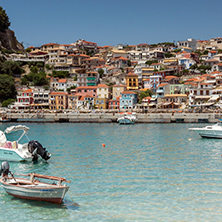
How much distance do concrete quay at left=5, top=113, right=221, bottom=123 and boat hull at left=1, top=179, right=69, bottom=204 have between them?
46.3 m

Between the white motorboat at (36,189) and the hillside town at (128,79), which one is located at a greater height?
the hillside town at (128,79)

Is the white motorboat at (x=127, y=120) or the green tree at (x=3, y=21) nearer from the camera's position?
the white motorboat at (x=127, y=120)

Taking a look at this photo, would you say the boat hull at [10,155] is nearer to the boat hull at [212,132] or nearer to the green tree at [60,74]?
the boat hull at [212,132]

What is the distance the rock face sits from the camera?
11475 centimetres

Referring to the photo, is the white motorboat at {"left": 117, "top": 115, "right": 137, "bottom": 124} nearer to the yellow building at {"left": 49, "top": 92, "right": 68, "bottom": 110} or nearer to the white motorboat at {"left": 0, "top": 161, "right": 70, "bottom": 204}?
the yellow building at {"left": 49, "top": 92, "right": 68, "bottom": 110}

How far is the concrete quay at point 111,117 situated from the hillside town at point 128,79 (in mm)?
8684

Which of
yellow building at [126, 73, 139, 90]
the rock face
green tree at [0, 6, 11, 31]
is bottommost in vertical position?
yellow building at [126, 73, 139, 90]

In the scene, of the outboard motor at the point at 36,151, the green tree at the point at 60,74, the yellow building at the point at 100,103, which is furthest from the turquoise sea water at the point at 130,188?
the green tree at the point at 60,74

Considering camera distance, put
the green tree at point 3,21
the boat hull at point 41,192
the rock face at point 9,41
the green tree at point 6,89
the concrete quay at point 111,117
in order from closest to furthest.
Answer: the boat hull at point 41,192 < the concrete quay at point 111,117 < the green tree at point 6,89 < the green tree at point 3,21 < the rock face at point 9,41

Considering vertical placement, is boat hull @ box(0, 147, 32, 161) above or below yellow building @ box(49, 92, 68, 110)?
below

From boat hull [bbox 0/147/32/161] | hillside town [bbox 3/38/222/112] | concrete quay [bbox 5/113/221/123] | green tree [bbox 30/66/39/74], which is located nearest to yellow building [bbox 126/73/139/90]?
hillside town [bbox 3/38/222/112]

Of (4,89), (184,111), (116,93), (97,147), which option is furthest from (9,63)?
(97,147)

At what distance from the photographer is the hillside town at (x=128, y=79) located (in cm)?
7388

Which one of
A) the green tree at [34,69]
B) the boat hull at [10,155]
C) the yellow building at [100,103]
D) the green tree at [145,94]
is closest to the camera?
the boat hull at [10,155]
